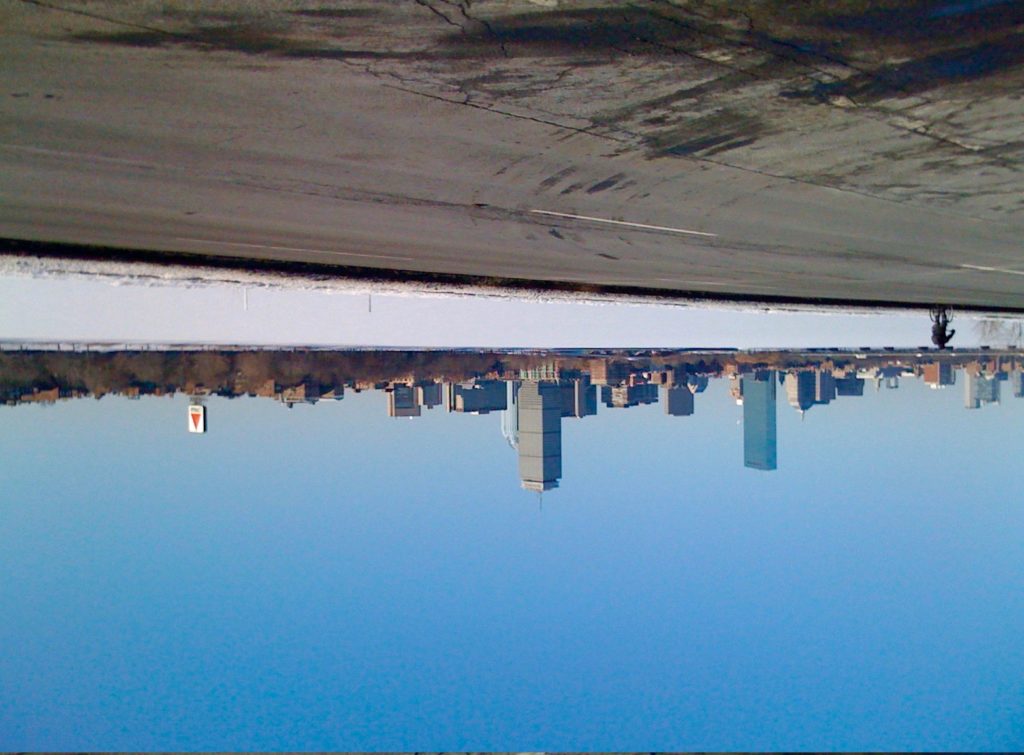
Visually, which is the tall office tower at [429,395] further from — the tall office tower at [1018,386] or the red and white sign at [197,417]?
the tall office tower at [1018,386]

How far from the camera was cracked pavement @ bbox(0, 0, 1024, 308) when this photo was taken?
4.05 metres

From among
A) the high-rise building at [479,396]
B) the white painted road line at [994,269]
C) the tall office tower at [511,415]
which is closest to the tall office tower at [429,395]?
the high-rise building at [479,396]

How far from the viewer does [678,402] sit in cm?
3262

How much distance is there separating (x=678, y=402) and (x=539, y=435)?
9834 mm

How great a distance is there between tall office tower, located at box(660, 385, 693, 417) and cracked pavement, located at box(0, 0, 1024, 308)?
894 inches

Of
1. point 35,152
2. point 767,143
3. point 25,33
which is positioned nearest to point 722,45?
point 767,143

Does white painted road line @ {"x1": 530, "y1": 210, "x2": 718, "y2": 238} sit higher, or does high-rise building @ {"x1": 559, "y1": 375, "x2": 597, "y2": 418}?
white painted road line @ {"x1": 530, "y1": 210, "x2": 718, "y2": 238}

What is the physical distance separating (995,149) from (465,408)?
18.0 m

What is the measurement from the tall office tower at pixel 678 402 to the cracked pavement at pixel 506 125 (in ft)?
74.5

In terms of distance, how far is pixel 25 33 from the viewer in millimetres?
3740

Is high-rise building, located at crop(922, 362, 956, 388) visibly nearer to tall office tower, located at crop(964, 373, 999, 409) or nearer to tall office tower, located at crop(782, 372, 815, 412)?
tall office tower, located at crop(782, 372, 815, 412)

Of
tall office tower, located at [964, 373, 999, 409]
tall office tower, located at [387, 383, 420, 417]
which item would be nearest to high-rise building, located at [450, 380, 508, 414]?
tall office tower, located at [387, 383, 420, 417]

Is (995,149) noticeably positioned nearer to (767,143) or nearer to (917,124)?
(917,124)

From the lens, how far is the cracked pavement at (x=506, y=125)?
4051 millimetres
